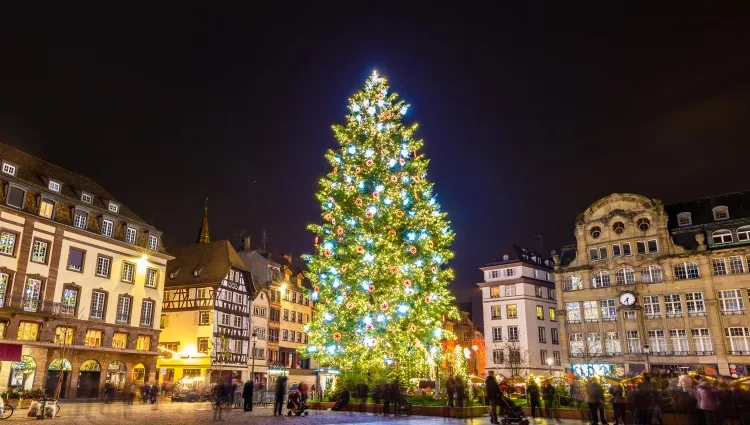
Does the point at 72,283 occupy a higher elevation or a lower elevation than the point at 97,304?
higher

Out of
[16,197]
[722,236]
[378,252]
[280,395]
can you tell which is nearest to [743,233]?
[722,236]

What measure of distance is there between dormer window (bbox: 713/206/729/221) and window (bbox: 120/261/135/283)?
5565cm

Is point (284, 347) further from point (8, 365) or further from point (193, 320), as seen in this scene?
point (8, 365)

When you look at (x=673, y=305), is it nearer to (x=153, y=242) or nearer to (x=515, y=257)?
(x=515, y=257)

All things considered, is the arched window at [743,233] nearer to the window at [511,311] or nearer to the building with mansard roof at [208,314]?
the window at [511,311]

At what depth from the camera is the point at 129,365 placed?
1797 inches

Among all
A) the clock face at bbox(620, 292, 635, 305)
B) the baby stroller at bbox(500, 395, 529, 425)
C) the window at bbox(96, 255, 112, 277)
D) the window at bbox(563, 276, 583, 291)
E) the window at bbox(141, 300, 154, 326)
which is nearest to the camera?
the baby stroller at bbox(500, 395, 529, 425)

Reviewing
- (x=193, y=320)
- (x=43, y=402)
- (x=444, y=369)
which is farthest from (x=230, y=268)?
(x=43, y=402)

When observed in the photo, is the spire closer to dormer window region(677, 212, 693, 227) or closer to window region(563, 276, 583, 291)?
window region(563, 276, 583, 291)

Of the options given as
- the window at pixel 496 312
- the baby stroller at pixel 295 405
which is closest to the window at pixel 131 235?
the baby stroller at pixel 295 405

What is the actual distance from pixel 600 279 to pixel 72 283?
50391mm

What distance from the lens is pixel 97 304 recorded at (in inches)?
1713

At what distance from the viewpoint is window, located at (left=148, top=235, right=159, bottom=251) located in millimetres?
49406

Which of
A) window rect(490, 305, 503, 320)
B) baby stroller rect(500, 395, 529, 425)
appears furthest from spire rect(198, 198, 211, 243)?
baby stroller rect(500, 395, 529, 425)
